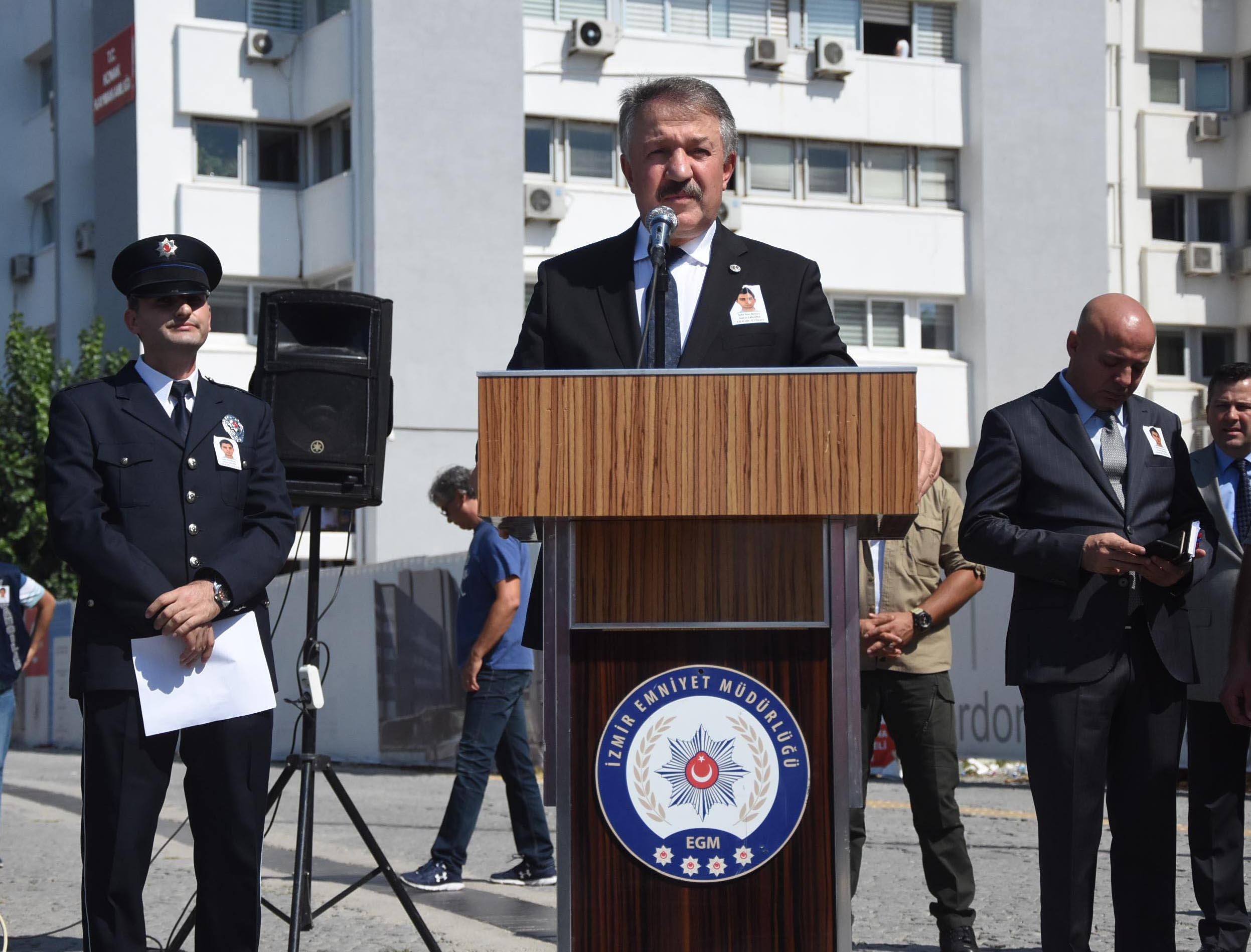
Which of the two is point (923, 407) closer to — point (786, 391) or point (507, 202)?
point (507, 202)

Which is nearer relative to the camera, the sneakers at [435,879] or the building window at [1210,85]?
the sneakers at [435,879]

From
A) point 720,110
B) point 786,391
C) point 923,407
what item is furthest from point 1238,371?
point 923,407

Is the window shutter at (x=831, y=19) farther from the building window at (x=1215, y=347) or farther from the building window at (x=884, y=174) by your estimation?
the building window at (x=1215, y=347)

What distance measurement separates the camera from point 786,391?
11.5 ft

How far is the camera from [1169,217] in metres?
34.1

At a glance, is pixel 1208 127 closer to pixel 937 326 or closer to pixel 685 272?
pixel 937 326

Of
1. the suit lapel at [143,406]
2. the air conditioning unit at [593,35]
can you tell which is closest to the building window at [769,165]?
the air conditioning unit at [593,35]

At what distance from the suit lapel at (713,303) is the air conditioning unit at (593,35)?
76.9 feet

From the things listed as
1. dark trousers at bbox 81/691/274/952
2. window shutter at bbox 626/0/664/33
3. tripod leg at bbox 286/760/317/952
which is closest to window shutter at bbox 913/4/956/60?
window shutter at bbox 626/0/664/33

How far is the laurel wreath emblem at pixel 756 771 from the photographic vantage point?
3.62 metres

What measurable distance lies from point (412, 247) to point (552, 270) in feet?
72.2

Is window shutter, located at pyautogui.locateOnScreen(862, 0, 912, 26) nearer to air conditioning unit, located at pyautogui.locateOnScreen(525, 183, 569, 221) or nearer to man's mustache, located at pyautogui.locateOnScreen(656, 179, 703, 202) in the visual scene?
air conditioning unit, located at pyautogui.locateOnScreen(525, 183, 569, 221)

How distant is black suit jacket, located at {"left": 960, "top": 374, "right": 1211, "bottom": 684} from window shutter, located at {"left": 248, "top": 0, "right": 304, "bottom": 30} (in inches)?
943

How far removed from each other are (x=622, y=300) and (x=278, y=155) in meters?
24.8
